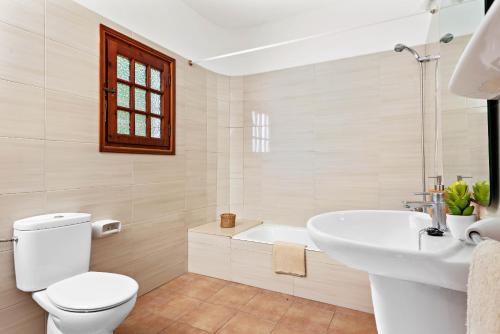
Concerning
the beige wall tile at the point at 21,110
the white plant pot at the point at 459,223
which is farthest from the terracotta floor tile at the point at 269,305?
the beige wall tile at the point at 21,110

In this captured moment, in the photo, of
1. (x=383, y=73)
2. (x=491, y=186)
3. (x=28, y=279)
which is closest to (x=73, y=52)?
(x=28, y=279)

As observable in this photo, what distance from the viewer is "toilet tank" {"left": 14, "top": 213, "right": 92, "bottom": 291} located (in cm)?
149

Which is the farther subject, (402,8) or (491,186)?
(402,8)

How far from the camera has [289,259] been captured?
2322 mm

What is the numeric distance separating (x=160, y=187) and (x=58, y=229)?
3.20 ft

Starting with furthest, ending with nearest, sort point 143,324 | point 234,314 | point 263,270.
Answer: point 263,270
point 234,314
point 143,324

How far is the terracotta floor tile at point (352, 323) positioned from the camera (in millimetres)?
1859

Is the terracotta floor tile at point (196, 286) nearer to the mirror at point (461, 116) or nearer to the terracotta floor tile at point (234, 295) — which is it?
the terracotta floor tile at point (234, 295)

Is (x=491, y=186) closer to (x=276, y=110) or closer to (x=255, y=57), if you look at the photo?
(x=276, y=110)

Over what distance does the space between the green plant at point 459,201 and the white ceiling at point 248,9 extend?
8.18 feet

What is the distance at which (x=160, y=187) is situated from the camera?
2.51 m

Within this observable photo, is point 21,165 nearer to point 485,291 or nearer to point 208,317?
point 208,317

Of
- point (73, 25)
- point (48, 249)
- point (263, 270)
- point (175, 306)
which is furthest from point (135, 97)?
point (263, 270)

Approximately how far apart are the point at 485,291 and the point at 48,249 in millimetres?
1877
